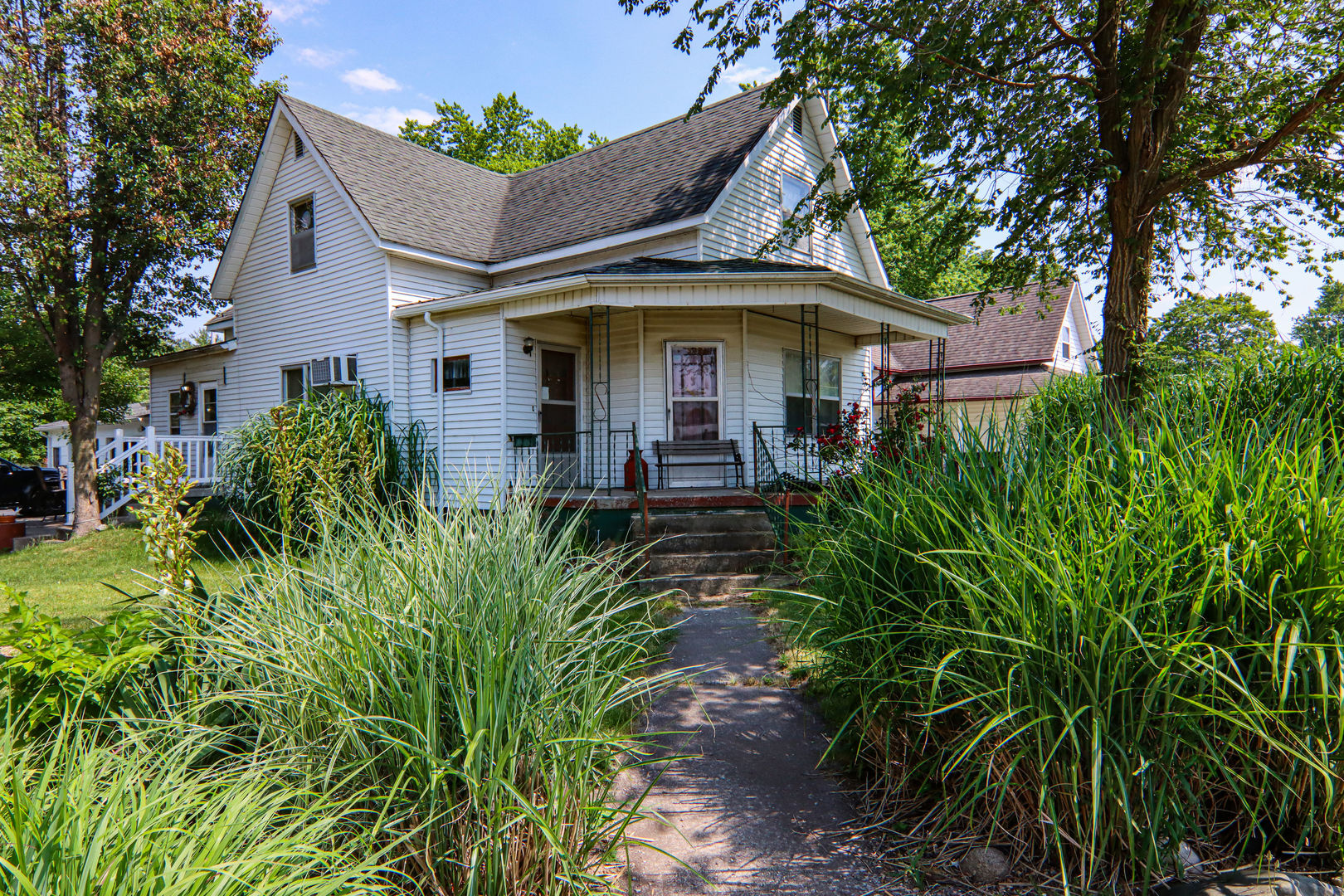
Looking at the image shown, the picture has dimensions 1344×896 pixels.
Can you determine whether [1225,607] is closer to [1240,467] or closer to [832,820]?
[1240,467]

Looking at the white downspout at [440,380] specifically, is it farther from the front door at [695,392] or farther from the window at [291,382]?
the window at [291,382]

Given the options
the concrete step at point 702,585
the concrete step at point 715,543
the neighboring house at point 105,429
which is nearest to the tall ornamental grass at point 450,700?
the concrete step at point 702,585

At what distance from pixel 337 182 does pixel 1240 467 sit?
1298cm

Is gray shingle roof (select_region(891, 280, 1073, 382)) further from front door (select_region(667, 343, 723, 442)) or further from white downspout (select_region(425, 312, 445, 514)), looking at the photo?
white downspout (select_region(425, 312, 445, 514))

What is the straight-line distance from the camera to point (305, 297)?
515 inches

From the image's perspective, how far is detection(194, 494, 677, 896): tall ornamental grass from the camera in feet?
6.99

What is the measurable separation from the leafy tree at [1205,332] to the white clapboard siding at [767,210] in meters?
5.38

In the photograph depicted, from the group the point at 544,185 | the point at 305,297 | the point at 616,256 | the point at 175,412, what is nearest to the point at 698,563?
the point at 616,256

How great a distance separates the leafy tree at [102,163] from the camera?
38.7ft

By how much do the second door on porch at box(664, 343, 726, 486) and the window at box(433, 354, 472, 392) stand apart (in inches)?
125

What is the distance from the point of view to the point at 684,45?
768cm

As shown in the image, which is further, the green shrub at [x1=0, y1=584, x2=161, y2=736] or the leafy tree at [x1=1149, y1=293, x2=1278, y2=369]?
the leafy tree at [x1=1149, y1=293, x2=1278, y2=369]

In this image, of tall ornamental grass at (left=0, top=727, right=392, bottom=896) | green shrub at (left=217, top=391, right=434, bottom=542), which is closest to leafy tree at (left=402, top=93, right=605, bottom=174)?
green shrub at (left=217, top=391, right=434, bottom=542)

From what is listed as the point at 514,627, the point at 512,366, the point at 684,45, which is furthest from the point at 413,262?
the point at 514,627
